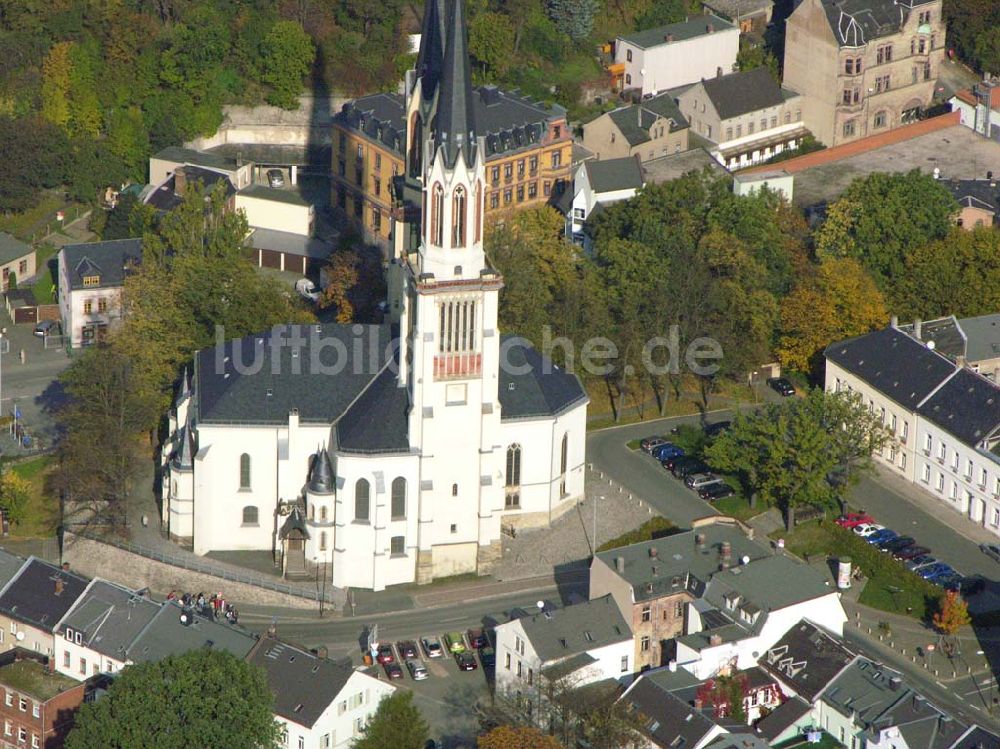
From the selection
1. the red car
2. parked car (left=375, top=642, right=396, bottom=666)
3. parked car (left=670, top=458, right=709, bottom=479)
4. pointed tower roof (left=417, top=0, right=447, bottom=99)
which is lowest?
parked car (left=375, top=642, right=396, bottom=666)

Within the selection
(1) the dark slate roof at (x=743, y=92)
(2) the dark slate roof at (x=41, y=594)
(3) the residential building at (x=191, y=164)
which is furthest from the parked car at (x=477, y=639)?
(1) the dark slate roof at (x=743, y=92)

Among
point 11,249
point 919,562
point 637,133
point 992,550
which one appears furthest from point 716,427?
point 11,249

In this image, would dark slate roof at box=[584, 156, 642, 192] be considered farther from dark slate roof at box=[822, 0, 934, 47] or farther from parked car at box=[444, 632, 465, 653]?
parked car at box=[444, 632, 465, 653]

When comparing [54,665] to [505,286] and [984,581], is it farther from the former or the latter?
[984,581]

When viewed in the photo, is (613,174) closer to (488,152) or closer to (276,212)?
(488,152)

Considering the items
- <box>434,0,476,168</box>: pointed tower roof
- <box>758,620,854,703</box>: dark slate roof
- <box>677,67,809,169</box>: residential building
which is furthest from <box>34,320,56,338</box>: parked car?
<box>758,620,854,703</box>: dark slate roof

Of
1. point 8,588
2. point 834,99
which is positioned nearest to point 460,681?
point 8,588
